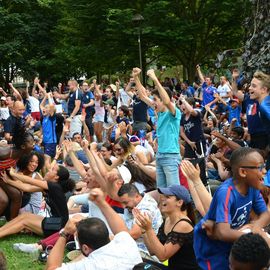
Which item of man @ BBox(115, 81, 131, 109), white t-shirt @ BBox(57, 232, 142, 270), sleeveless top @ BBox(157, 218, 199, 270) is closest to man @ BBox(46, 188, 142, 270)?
white t-shirt @ BBox(57, 232, 142, 270)

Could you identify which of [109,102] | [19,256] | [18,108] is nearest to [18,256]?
[19,256]

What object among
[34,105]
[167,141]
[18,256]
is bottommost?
[18,256]

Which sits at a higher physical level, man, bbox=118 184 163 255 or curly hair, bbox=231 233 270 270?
curly hair, bbox=231 233 270 270

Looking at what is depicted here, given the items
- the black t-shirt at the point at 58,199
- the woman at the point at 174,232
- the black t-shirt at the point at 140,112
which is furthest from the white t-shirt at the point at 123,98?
the woman at the point at 174,232

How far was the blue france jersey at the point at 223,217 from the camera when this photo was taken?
13.0ft

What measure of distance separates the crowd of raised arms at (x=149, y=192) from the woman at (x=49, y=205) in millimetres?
13

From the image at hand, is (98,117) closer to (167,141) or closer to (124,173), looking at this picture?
(167,141)

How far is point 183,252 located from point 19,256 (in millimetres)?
2587

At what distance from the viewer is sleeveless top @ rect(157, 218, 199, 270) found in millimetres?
4691

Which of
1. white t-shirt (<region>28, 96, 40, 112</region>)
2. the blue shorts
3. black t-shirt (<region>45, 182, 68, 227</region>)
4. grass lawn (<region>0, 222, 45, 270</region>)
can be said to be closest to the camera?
grass lawn (<region>0, 222, 45, 270</region>)

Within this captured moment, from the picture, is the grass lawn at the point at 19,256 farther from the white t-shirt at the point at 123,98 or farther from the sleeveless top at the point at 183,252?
the white t-shirt at the point at 123,98

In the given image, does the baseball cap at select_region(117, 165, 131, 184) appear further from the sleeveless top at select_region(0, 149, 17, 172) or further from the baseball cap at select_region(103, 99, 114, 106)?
the baseball cap at select_region(103, 99, 114, 106)

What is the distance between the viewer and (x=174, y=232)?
4.76 meters

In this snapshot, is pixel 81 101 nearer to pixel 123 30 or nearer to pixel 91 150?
pixel 91 150
